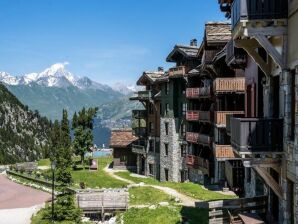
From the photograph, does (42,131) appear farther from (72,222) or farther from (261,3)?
(261,3)

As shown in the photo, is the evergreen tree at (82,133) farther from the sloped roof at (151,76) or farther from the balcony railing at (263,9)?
the balcony railing at (263,9)

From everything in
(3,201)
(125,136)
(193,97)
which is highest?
(193,97)

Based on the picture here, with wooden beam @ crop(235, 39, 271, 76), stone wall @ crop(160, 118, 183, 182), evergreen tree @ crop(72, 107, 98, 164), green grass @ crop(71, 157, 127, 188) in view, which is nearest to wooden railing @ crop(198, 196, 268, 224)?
wooden beam @ crop(235, 39, 271, 76)

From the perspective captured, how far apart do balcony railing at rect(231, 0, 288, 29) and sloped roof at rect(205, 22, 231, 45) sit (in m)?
24.2

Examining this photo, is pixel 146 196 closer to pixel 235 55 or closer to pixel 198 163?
pixel 198 163

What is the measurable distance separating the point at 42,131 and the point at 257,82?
16751 centimetres

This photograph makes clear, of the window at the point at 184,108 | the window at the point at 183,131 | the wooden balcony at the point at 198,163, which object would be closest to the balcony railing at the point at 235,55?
the wooden balcony at the point at 198,163

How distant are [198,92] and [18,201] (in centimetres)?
2107

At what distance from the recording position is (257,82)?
22219 millimetres

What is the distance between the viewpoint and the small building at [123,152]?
253 ft

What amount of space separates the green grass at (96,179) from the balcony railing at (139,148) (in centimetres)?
574

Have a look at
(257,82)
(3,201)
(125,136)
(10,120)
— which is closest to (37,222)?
(3,201)

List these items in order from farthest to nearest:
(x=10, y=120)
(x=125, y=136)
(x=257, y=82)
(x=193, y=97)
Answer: (x=10, y=120)
(x=125, y=136)
(x=193, y=97)
(x=257, y=82)

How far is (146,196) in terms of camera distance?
42.6 meters
